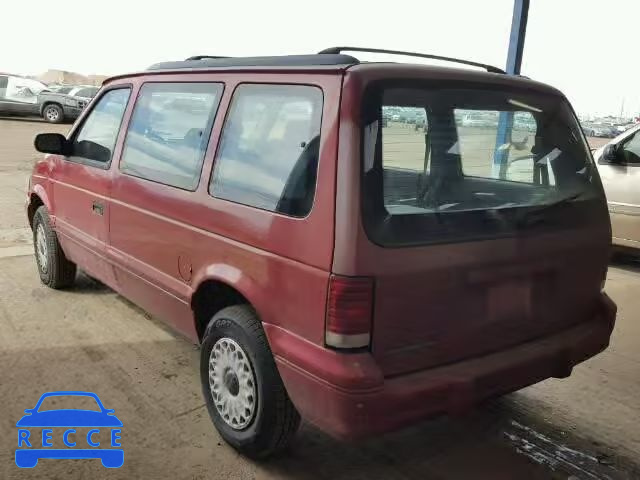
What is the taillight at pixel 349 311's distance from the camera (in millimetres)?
2027

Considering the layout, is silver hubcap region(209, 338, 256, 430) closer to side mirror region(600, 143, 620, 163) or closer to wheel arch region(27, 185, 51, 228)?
wheel arch region(27, 185, 51, 228)

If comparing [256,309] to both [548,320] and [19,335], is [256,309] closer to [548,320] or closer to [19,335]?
[548,320]

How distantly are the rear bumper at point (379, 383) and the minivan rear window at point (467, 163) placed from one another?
0.50 m

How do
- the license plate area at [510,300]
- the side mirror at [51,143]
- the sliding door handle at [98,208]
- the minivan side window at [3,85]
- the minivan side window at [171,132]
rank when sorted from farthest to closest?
the minivan side window at [3,85]
the side mirror at [51,143]
the sliding door handle at [98,208]
the minivan side window at [171,132]
the license plate area at [510,300]

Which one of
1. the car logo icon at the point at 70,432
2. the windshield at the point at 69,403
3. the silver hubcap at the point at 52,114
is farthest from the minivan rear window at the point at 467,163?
the silver hubcap at the point at 52,114

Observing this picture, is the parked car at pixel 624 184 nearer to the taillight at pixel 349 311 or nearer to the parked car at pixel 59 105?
the taillight at pixel 349 311

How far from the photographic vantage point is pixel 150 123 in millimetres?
3311

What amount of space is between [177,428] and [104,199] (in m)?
1.53

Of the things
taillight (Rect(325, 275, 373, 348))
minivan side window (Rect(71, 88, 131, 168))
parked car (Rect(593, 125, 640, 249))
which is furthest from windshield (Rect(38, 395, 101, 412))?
parked car (Rect(593, 125, 640, 249))

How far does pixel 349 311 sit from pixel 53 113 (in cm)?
2086

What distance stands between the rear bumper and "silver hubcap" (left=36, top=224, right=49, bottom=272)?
309 cm

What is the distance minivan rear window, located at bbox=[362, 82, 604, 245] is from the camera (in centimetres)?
212

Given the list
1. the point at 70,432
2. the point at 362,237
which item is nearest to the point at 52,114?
the point at 70,432

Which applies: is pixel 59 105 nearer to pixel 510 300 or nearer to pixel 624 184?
pixel 624 184
